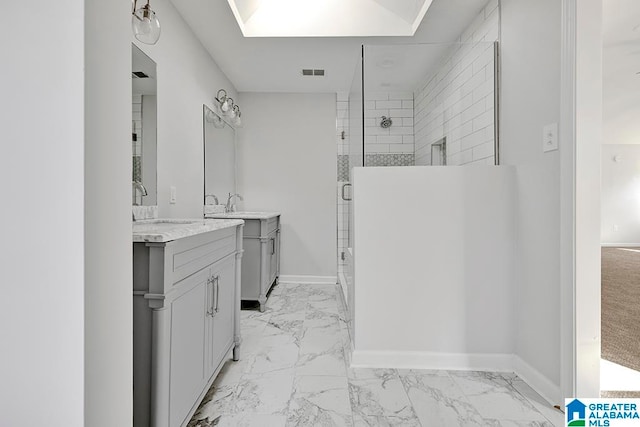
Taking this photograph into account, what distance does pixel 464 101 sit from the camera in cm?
248

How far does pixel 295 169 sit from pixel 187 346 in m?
3.05

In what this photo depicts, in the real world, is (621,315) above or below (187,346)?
below

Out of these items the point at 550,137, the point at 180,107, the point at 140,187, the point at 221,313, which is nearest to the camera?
the point at 550,137

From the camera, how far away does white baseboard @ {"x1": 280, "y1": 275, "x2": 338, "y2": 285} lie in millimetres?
4203

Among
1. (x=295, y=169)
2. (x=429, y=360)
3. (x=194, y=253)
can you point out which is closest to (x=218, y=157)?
(x=295, y=169)

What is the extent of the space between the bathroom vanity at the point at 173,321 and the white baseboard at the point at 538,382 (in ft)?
5.13

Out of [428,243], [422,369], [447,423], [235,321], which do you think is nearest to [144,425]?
[235,321]

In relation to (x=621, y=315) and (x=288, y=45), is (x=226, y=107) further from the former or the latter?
(x=621, y=315)

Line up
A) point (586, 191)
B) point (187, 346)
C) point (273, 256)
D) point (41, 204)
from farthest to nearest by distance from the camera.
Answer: point (273, 256), point (586, 191), point (187, 346), point (41, 204)

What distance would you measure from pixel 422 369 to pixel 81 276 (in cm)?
185

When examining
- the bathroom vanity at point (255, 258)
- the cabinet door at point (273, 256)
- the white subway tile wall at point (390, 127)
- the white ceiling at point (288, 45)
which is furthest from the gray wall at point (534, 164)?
the cabinet door at point (273, 256)

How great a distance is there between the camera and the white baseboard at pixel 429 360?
→ 1988 mm

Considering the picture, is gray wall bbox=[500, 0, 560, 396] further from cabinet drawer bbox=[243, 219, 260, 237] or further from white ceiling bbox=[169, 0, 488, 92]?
cabinet drawer bbox=[243, 219, 260, 237]

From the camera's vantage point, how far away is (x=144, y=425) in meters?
1.15
